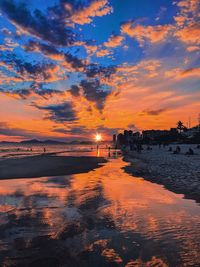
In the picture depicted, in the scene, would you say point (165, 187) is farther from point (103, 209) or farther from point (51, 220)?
point (51, 220)

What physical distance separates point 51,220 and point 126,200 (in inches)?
178

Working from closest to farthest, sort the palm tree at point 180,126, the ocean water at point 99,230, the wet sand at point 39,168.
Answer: the ocean water at point 99,230, the wet sand at point 39,168, the palm tree at point 180,126

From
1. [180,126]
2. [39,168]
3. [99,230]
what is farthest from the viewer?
[180,126]

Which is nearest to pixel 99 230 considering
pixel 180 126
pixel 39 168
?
pixel 39 168

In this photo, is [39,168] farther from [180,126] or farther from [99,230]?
[180,126]

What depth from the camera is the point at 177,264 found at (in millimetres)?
6121

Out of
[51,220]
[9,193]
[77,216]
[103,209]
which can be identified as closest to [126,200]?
[103,209]

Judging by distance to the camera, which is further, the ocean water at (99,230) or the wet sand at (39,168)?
the wet sand at (39,168)

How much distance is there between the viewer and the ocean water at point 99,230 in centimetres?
645

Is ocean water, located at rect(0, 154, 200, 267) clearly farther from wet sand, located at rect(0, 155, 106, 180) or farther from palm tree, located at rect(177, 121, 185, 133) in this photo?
palm tree, located at rect(177, 121, 185, 133)

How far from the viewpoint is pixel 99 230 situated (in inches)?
339

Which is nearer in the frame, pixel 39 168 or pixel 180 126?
pixel 39 168

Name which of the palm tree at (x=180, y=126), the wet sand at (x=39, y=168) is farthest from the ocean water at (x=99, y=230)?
the palm tree at (x=180, y=126)

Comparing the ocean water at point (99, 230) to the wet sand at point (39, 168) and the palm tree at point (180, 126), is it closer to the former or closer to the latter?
the wet sand at point (39, 168)
